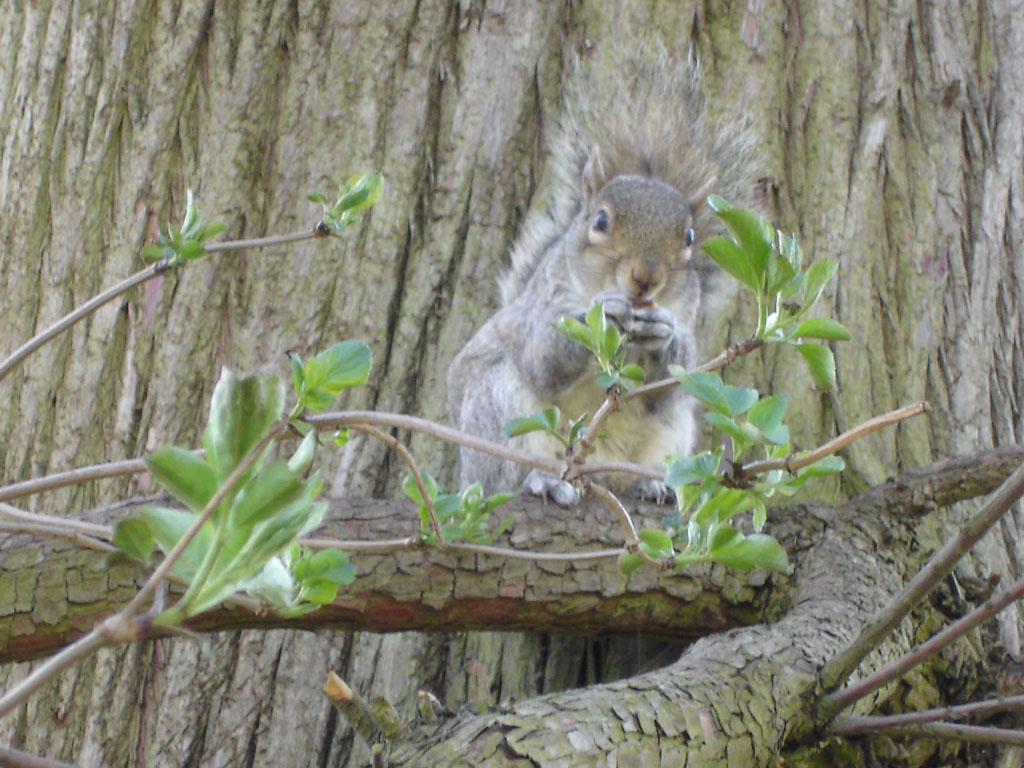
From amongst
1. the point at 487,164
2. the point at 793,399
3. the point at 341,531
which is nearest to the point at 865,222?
the point at 793,399

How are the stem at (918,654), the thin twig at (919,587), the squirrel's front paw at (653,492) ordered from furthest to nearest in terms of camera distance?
the squirrel's front paw at (653,492), the stem at (918,654), the thin twig at (919,587)

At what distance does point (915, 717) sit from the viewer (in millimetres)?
1173

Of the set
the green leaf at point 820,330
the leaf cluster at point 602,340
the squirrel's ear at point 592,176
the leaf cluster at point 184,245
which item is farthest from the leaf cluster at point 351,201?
the squirrel's ear at point 592,176

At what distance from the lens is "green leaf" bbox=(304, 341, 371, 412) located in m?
0.76

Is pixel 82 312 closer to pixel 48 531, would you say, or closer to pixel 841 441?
pixel 48 531

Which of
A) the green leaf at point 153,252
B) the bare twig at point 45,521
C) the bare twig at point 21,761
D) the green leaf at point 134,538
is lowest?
the bare twig at point 21,761

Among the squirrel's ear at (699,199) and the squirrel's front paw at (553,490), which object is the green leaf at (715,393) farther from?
the squirrel's ear at (699,199)

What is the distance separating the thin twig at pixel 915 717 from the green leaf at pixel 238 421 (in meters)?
0.95

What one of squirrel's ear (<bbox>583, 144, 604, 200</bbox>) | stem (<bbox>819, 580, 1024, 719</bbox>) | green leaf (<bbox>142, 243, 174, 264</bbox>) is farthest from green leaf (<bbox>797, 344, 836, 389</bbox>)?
squirrel's ear (<bbox>583, 144, 604, 200</bbox>)

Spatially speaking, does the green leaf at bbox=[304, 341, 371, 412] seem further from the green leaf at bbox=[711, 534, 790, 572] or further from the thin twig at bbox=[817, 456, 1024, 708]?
the thin twig at bbox=[817, 456, 1024, 708]

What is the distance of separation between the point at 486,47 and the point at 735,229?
4.39 ft

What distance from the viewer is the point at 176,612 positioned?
0.44m

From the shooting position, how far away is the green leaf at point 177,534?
518 mm

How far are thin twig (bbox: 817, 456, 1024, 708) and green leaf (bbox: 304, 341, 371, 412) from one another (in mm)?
589
